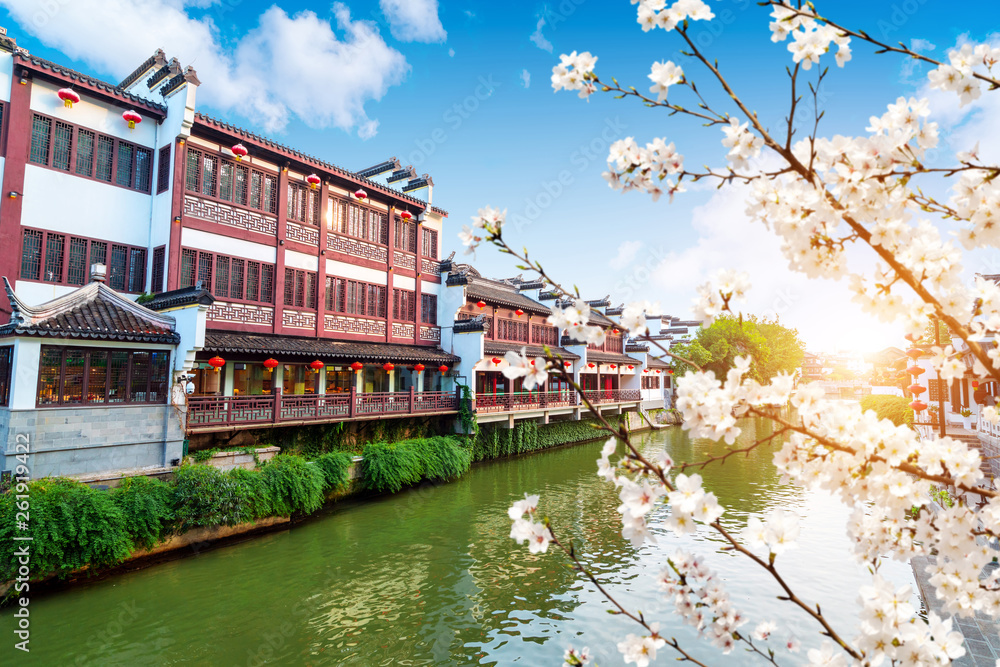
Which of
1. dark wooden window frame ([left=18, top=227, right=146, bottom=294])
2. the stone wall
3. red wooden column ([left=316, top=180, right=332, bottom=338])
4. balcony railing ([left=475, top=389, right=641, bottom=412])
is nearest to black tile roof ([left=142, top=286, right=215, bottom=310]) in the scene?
dark wooden window frame ([left=18, top=227, right=146, bottom=294])

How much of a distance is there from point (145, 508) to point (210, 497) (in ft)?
4.11

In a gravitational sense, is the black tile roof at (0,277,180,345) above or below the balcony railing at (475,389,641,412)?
above

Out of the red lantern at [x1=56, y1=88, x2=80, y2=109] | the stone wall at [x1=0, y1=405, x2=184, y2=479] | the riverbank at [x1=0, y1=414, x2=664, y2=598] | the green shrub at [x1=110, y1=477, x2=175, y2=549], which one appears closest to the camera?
the riverbank at [x1=0, y1=414, x2=664, y2=598]

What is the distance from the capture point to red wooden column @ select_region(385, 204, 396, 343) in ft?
65.9

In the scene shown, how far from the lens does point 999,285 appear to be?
2.31 m

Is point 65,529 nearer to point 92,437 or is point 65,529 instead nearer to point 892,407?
point 92,437

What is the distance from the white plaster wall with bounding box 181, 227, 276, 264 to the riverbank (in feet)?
21.4

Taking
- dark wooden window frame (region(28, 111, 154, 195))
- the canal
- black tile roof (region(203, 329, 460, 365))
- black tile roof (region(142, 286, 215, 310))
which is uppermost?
dark wooden window frame (region(28, 111, 154, 195))

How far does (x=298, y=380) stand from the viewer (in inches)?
661

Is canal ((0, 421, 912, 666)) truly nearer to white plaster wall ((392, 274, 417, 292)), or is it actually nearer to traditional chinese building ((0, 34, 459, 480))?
traditional chinese building ((0, 34, 459, 480))

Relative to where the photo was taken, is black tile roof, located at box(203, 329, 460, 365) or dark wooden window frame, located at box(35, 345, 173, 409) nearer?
dark wooden window frame, located at box(35, 345, 173, 409)

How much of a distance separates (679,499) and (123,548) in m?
11.1

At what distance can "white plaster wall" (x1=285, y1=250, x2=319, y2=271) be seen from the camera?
16938 mm

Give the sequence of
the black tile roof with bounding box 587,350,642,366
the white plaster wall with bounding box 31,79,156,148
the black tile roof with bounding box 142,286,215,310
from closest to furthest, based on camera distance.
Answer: the black tile roof with bounding box 142,286,215,310, the white plaster wall with bounding box 31,79,156,148, the black tile roof with bounding box 587,350,642,366
